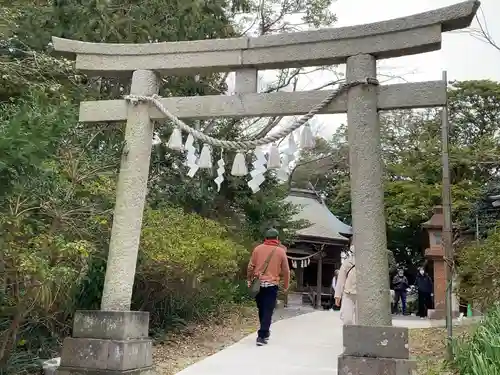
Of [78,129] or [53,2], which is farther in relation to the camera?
[53,2]

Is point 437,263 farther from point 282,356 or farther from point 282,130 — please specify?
point 282,130

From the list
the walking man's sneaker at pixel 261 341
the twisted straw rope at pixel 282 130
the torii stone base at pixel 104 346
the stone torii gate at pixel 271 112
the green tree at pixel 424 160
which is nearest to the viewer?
the stone torii gate at pixel 271 112

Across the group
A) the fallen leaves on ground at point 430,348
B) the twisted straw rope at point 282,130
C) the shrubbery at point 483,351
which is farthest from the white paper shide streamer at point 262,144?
the fallen leaves on ground at point 430,348

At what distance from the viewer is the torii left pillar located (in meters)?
5.54

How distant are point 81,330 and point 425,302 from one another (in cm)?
1348

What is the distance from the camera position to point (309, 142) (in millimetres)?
5938

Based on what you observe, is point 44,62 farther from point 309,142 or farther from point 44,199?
point 309,142

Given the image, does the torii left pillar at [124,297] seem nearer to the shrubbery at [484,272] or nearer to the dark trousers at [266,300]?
the dark trousers at [266,300]

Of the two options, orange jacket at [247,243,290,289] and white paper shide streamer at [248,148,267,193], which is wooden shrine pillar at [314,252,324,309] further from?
white paper shide streamer at [248,148,267,193]

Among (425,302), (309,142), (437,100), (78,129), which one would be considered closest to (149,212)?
(78,129)

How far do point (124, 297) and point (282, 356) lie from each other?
2669 mm

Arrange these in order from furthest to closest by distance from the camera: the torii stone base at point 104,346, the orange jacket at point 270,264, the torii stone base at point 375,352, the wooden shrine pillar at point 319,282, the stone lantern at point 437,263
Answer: the wooden shrine pillar at point 319,282
the stone lantern at point 437,263
the orange jacket at point 270,264
the torii stone base at point 104,346
the torii stone base at point 375,352

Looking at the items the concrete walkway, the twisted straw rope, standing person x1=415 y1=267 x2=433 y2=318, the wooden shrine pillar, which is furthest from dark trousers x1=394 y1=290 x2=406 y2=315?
the twisted straw rope

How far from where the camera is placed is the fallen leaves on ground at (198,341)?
7262mm
